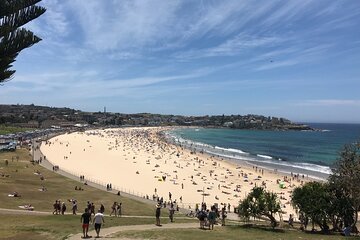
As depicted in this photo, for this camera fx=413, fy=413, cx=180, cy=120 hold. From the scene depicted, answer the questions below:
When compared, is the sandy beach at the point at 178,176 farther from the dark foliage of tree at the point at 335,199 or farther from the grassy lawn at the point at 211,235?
the grassy lawn at the point at 211,235

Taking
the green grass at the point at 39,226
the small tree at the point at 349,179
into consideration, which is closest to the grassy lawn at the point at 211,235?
the green grass at the point at 39,226

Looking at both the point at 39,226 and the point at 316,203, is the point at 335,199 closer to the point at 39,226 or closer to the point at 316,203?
the point at 316,203

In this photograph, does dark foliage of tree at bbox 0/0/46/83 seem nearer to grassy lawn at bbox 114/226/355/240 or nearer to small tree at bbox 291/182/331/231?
grassy lawn at bbox 114/226/355/240

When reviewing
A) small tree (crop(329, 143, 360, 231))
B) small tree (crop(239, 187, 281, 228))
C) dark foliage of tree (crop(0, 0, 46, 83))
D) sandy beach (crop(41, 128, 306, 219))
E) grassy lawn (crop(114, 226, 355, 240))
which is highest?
dark foliage of tree (crop(0, 0, 46, 83))

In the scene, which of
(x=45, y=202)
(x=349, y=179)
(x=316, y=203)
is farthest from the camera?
(x=45, y=202)

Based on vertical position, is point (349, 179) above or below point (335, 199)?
above

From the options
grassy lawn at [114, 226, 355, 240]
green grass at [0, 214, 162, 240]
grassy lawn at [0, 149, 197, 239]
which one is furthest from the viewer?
grassy lawn at [0, 149, 197, 239]

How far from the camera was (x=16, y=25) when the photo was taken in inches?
377

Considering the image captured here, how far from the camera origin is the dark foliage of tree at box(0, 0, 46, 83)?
9391mm

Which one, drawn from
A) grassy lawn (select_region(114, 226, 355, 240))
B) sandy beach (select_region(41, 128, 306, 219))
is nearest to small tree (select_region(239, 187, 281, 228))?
grassy lawn (select_region(114, 226, 355, 240))

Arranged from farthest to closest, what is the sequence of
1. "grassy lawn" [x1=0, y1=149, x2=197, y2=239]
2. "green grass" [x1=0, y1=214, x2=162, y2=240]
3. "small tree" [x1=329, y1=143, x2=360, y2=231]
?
"small tree" [x1=329, y1=143, x2=360, y2=231], "grassy lawn" [x1=0, y1=149, x2=197, y2=239], "green grass" [x1=0, y1=214, x2=162, y2=240]

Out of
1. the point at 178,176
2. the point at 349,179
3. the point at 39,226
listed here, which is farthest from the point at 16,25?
the point at 178,176

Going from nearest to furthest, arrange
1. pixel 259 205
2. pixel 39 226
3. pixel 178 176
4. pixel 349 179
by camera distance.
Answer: pixel 39 226 < pixel 349 179 < pixel 259 205 < pixel 178 176

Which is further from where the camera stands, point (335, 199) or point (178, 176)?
point (178, 176)
